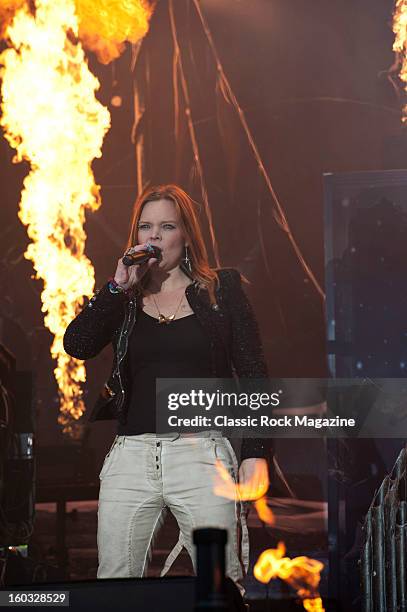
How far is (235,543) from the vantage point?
9.91ft

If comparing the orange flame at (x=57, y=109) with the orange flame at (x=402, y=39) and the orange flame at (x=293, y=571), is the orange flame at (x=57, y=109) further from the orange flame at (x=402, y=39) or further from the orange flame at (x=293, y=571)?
the orange flame at (x=293, y=571)

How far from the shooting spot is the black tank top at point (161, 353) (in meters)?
3.08

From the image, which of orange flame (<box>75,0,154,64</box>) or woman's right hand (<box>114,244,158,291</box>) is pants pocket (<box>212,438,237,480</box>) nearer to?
woman's right hand (<box>114,244,158,291</box>)

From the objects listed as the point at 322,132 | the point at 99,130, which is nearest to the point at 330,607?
the point at 322,132

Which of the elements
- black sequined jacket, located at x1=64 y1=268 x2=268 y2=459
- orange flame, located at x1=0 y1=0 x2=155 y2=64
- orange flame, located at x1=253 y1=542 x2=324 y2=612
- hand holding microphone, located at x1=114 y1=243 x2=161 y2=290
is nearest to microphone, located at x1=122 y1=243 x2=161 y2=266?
hand holding microphone, located at x1=114 y1=243 x2=161 y2=290

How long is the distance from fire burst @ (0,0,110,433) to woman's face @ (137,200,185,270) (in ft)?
1.91

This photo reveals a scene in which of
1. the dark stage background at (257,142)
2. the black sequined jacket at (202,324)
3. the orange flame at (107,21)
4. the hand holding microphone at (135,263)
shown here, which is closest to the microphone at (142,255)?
the hand holding microphone at (135,263)

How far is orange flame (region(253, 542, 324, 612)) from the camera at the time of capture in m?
3.59

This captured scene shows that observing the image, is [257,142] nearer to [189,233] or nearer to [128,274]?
[189,233]

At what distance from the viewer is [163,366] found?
308 cm

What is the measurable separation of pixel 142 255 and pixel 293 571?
1406 mm

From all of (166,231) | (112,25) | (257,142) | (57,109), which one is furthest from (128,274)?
(112,25)

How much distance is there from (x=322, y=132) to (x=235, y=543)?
1748 mm

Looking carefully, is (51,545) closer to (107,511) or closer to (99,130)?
(107,511)
